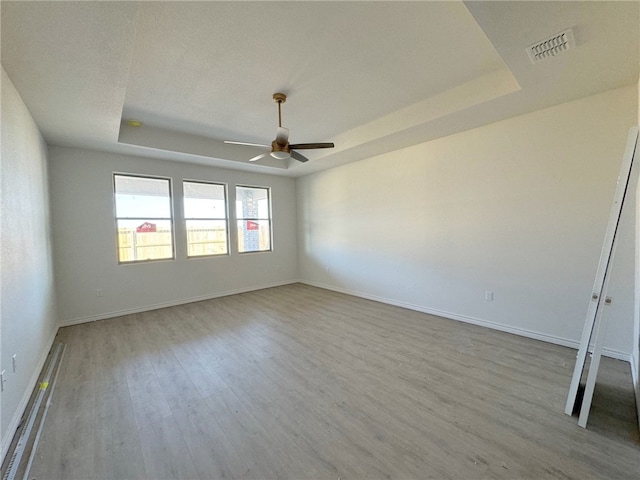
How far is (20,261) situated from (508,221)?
5070 millimetres

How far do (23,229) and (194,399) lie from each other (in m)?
2.16

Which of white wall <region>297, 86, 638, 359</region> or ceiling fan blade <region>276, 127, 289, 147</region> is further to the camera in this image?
ceiling fan blade <region>276, 127, 289, 147</region>

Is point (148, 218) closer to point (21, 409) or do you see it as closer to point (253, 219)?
point (253, 219)

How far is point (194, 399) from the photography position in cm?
218

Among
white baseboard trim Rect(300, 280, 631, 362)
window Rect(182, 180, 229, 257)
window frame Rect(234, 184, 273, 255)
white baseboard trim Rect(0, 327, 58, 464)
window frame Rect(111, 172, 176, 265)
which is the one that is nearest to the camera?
white baseboard trim Rect(0, 327, 58, 464)

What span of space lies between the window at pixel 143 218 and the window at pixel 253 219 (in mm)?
1388

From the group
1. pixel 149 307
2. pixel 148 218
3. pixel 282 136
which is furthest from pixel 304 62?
pixel 149 307

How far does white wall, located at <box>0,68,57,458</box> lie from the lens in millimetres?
1867

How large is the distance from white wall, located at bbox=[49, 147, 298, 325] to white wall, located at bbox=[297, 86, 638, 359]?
311 centimetres

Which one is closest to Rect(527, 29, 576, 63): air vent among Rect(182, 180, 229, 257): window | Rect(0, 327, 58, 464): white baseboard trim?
Rect(0, 327, 58, 464): white baseboard trim

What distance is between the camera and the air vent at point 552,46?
6.15 ft

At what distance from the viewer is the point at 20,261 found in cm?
225

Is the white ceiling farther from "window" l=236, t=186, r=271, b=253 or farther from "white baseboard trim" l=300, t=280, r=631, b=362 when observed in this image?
"white baseboard trim" l=300, t=280, r=631, b=362

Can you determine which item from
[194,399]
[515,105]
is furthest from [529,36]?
[194,399]
